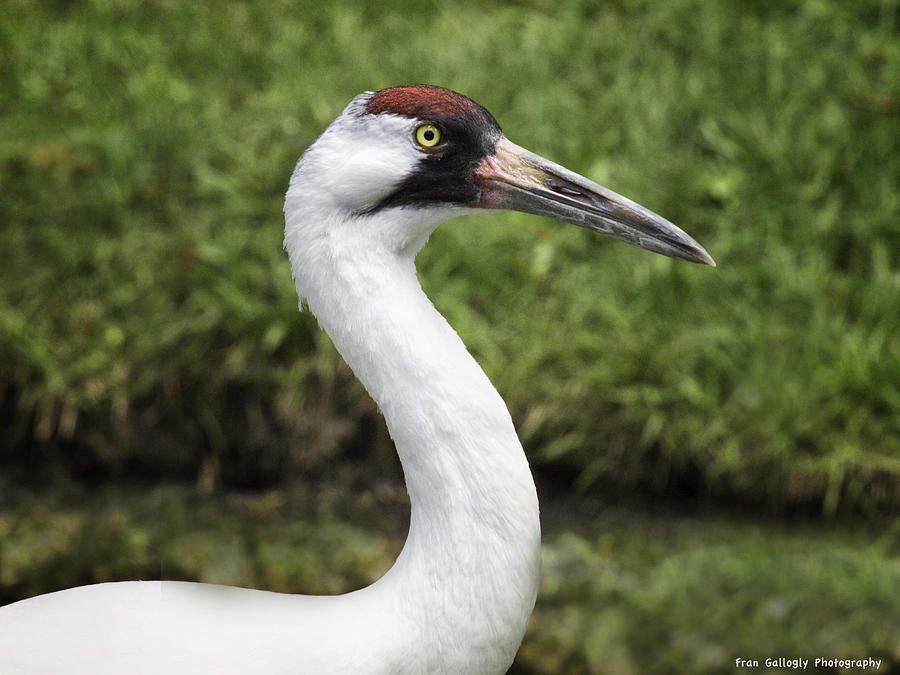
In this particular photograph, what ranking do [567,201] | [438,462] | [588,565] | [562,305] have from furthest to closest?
[562,305] < [588,565] < [567,201] < [438,462]

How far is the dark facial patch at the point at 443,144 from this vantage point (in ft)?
5.83

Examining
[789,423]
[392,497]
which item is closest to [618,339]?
[789,423]

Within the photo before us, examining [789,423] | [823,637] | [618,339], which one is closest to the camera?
[823,637]

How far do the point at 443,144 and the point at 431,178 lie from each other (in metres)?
0.06

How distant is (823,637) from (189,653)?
189 cm

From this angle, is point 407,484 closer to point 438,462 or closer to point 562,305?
point 438,462

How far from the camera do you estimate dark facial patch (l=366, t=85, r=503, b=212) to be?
5.83 feet

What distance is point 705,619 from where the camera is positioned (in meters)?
3.04

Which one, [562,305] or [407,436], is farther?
[562,305]

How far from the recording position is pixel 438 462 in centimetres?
173

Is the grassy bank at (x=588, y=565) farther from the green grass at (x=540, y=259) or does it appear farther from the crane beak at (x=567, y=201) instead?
the crane beak at (x=567, y=201)

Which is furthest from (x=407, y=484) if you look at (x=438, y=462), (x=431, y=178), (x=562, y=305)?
(x=562, y=305)

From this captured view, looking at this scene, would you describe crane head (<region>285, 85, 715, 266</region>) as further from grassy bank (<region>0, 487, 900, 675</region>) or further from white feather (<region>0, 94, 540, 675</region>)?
grassy bank (<region>0, 487, 900, 675</region>)

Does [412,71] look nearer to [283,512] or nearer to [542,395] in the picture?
[542,395]
